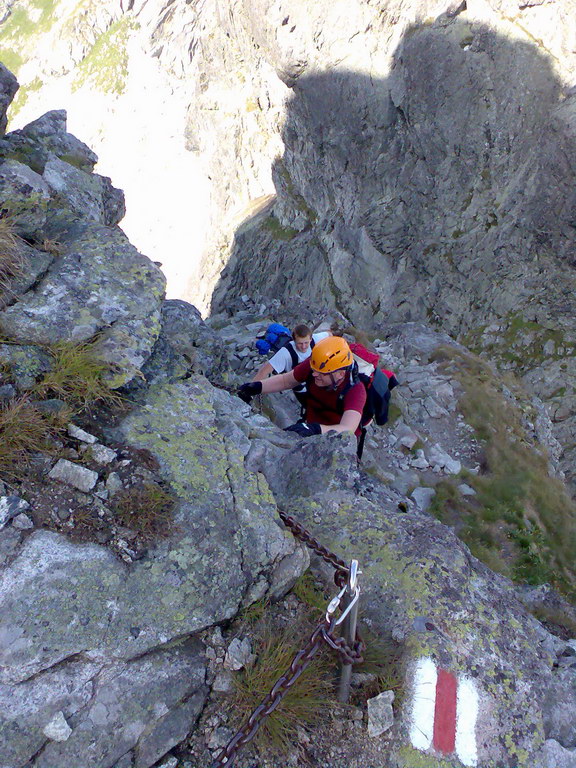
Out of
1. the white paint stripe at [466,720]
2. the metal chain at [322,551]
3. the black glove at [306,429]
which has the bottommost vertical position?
the white paint stripe at [466,720]

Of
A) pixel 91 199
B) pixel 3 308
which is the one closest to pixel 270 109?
pixel 91 199

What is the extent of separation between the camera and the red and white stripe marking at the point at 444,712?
3414 millimetres

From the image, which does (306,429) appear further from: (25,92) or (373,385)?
(25,92)

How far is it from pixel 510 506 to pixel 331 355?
6.80 metres

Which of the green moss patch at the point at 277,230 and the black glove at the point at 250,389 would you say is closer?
the black glove at the point at 250,389

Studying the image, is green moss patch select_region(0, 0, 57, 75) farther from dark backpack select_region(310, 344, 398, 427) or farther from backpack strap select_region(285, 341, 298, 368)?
dark backpack select_region(310, 344, 398, 427)

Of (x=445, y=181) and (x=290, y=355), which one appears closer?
(x=290, y=355)

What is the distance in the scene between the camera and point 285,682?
301 cm

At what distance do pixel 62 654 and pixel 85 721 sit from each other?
0.42 m

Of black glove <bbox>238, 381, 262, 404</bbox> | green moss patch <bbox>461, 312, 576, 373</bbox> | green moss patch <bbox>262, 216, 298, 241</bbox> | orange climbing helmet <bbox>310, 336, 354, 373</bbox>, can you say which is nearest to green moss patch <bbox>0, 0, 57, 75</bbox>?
green moss patch <bbox>262, 216, 298, 241</bbox>

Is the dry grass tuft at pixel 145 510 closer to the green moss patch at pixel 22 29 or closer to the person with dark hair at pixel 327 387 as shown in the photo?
the person with dark hair at pixel 327 387

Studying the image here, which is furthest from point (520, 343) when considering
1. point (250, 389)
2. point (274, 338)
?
point (250, 389)

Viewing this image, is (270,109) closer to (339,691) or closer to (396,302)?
(396,302)

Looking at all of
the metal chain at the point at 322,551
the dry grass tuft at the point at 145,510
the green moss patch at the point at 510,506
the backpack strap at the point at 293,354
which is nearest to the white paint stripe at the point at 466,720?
the metal chain at the point at 322,551
